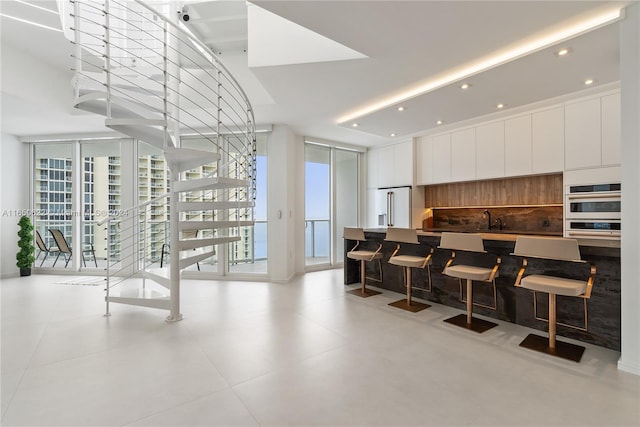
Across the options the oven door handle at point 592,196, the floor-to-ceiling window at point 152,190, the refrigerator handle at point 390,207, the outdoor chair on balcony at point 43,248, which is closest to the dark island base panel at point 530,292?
the oven door handle at point 592,196

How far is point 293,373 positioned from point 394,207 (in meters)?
4.61

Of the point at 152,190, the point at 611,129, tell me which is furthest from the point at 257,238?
the point at 611,129

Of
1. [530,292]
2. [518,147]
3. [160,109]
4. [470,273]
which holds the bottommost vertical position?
[530,292]

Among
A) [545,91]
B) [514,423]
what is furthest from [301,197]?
[514,423]

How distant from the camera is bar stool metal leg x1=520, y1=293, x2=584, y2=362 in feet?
8.00

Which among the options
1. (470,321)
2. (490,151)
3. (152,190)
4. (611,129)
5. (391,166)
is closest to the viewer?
(470,321)

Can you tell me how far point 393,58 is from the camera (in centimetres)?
286

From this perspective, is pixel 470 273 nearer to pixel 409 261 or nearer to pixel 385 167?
pixel 409 261

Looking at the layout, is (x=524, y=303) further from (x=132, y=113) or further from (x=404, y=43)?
(x=132, y=113)

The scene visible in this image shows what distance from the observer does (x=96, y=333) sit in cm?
304

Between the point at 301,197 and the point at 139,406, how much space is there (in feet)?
15.0

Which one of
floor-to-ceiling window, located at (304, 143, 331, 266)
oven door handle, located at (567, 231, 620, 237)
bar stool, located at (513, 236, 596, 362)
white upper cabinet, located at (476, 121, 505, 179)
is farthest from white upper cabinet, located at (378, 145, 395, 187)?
bar stool, located at (513, 236, 596, 362)

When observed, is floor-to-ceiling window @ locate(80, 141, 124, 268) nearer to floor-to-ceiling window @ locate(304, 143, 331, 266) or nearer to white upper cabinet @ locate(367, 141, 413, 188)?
floor-to-ceiling window @ locate(304, 143, 331, 266)

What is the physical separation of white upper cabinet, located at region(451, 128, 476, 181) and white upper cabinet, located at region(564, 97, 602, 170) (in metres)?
1.33
